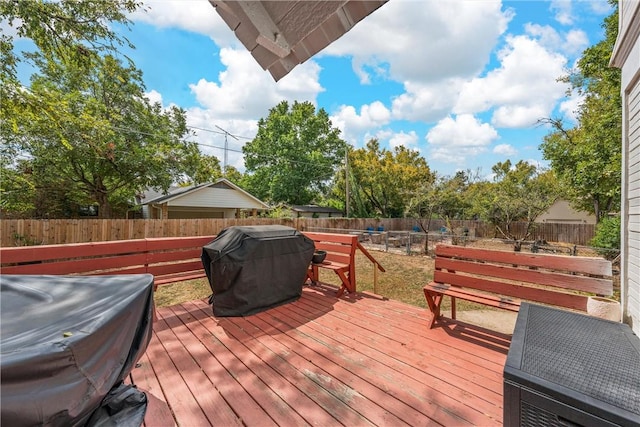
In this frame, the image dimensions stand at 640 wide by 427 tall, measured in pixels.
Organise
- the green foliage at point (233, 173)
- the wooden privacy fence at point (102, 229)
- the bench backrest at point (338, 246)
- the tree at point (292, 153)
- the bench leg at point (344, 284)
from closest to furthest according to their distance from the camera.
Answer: the bench leg at point (344, 284) → the bench backrest at point (338, 246) → the wooden privacy fence at point (102, 229) → the tree at point (292, 153) → the green foliage at point (233, 173)

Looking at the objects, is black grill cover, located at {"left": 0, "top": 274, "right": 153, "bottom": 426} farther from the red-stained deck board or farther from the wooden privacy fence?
the wooden privacy fence

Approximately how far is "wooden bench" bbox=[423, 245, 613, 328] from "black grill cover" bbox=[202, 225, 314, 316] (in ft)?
5.53

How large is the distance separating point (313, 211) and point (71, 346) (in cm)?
2361

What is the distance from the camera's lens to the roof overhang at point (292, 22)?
3.47ft

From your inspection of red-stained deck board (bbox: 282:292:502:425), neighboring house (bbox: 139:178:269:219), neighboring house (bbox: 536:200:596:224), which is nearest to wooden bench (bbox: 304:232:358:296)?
red-stained deck board (bbox: 282:292:502:425)

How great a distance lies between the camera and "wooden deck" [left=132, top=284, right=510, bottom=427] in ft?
5.59

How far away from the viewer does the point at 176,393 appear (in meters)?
1.88

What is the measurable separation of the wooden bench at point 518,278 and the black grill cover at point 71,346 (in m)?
2.63

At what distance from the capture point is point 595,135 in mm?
9320

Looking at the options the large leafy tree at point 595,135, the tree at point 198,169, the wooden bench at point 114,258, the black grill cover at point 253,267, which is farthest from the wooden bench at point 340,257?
the tree at point 198,169

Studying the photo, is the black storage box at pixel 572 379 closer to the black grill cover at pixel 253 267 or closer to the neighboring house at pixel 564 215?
the black grill cover at pixel 253 267

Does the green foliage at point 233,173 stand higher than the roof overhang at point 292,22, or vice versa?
the green foliage at point 233,173

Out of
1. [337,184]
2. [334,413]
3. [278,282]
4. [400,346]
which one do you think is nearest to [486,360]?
[400,346]

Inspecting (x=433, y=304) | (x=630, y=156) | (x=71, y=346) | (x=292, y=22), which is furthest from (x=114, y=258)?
(x=630, y=156)
